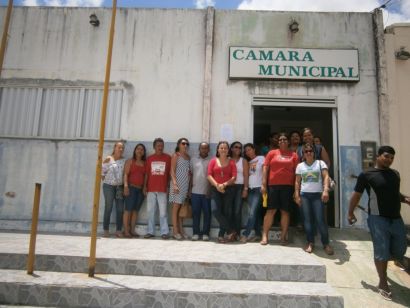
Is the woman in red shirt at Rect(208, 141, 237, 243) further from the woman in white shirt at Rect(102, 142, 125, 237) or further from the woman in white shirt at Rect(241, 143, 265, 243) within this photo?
the woman in white shirt at Rect(102, 142, 125, 237)

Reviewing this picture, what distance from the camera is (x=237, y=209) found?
5.62 meters

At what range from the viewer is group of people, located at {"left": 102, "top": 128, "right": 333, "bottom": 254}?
5.15 metres

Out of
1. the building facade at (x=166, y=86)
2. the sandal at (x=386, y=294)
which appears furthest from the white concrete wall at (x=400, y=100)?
the sandal at (x=386, y=294)

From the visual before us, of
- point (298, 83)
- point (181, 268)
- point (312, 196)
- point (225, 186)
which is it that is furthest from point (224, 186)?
point (298, 83)

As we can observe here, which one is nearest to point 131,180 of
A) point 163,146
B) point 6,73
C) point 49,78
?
point 163,146

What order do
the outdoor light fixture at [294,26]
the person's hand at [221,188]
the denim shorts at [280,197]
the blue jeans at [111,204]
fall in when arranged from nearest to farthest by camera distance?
the denim shorts at [280,197]
the person's hand at [221,188]
the blue jeans at [111,204]
the outdoor light fixture at [294,26]

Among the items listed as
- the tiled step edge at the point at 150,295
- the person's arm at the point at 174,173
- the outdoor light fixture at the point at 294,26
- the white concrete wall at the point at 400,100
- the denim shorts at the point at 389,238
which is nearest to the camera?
the tiled step edge at the point at 150,295

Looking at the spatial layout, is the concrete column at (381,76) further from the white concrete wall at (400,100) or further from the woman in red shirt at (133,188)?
the woman in red shirt at (133,188)

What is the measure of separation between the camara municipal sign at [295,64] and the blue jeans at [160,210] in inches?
115

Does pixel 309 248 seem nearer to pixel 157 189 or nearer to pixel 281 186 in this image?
pixel 281 186

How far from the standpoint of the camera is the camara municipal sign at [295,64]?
259 inches

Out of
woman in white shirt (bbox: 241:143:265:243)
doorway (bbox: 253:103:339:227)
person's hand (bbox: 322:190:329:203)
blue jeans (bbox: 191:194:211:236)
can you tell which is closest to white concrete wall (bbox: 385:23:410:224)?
doorway (bbox: 253:103:339:227)

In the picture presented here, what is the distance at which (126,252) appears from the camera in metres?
4.48

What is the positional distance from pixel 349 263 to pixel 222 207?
7.17 feet
